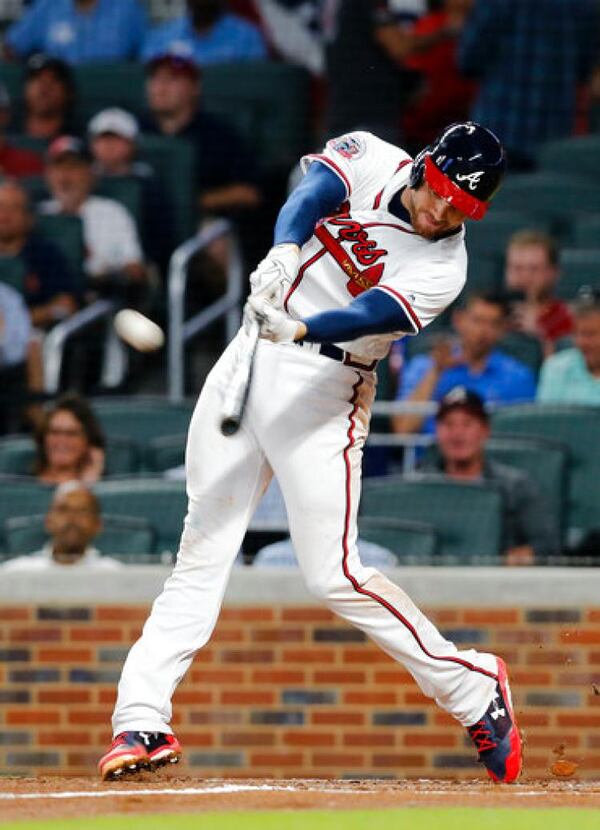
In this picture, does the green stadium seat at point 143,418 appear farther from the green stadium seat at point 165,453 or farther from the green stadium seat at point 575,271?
the green stadium seat at point 575,271

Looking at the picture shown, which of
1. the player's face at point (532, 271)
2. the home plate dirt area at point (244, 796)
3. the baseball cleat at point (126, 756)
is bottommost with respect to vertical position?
the home plate dirt area at point (244, 796)

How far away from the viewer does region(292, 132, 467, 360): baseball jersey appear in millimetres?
4754

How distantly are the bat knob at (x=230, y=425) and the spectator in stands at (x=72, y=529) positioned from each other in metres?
1.63

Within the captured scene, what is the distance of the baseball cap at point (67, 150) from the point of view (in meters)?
8.72

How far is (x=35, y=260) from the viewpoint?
27.4 ft

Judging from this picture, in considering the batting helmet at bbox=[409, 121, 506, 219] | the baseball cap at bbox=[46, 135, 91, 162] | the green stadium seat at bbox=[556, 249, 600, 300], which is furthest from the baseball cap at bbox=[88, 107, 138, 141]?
the batting helmet at bbox=[409, 121, 506, 219]

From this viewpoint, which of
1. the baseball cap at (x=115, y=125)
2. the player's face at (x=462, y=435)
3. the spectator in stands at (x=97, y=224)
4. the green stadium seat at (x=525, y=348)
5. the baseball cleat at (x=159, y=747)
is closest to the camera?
the baseball cleat at (x=159, y=747)

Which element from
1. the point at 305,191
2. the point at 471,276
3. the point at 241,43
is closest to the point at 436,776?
the point at 305,191

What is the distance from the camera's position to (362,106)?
8.66 m

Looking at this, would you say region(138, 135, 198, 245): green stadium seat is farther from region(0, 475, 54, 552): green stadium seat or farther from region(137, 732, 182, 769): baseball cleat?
region(137, 732, 182, 769): baseball cleat

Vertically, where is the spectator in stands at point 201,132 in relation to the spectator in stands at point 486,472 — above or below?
above

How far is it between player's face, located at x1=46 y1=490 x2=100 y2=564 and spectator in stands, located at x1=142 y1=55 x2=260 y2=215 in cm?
260

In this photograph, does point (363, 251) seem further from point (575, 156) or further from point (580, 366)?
point (575, 156)

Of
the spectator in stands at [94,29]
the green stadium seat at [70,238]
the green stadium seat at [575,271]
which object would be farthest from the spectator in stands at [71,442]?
the spectator in stands at [94,29]
